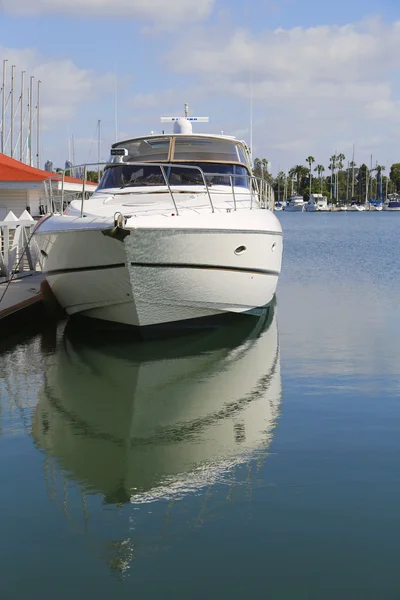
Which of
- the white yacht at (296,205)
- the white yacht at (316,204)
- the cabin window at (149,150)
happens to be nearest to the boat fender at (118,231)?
the cabin window at (149,150)

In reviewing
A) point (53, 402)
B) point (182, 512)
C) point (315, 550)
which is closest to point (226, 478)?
point (182, 512)

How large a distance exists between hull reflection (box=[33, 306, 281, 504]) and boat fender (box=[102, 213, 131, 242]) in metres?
1.81

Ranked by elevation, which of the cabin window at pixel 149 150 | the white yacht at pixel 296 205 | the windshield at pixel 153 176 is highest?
the white yacht at pixel 296 205

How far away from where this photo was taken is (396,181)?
163m

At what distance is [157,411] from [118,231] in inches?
98.9

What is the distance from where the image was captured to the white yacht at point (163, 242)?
1025 centimetres

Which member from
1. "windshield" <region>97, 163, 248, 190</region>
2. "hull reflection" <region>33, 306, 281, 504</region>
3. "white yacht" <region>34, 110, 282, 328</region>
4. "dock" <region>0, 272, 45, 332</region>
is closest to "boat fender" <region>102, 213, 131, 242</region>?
"white yacht" <region>34, 110, 282, 328</region>

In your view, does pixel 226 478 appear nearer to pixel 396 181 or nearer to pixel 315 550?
pixel 315 550

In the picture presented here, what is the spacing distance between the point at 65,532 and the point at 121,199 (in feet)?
24.0

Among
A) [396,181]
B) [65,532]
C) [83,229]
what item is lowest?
[65,532]

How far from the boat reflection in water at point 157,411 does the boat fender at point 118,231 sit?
1.81 meters

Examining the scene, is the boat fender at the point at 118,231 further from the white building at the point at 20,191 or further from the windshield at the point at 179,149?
the white building at the point at 20,191

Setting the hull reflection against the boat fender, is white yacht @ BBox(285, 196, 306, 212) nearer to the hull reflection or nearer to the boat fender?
the hull reflection

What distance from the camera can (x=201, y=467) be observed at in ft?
21.9
